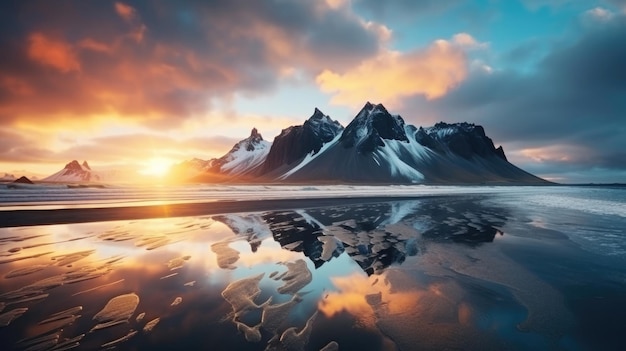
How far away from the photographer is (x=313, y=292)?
7977 mm

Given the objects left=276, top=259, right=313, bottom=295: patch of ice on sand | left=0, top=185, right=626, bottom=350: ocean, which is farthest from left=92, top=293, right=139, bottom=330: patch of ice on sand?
left=276, top=259, right=313, bottom=295: patch of ice on sand

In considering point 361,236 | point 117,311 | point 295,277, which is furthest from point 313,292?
point 361,236

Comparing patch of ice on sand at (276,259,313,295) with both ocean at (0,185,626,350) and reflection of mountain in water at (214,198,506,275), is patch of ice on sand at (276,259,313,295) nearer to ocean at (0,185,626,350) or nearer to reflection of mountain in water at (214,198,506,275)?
ocean at (0,185,626,350)

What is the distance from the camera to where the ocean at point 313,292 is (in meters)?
5.57

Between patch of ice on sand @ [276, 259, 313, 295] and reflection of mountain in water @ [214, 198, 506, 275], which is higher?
reflection of mountain in water @ [214, 198, 506, 275]

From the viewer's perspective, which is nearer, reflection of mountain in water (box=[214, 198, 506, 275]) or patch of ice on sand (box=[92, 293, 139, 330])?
patch of ice on sand (box=[92, 293, 139, 330])

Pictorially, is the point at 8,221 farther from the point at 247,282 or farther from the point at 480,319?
the point at 480,319

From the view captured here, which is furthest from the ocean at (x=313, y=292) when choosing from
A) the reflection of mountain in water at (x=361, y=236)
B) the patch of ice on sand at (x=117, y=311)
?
the reflection of mountain in water at (x=361, y=236)

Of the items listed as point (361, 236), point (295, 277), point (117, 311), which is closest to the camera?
point (117, 311)

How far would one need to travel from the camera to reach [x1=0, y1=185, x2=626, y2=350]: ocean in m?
5.57

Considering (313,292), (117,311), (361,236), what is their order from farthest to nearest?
(361,236) → (313,292) → (117,311)

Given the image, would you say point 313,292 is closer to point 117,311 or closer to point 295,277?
point 295,277

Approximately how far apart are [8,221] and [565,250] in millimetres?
33722

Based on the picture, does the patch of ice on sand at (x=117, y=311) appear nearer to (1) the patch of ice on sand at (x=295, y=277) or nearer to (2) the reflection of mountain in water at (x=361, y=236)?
(1) the patch of ice on sand at (x=295, y=277)
